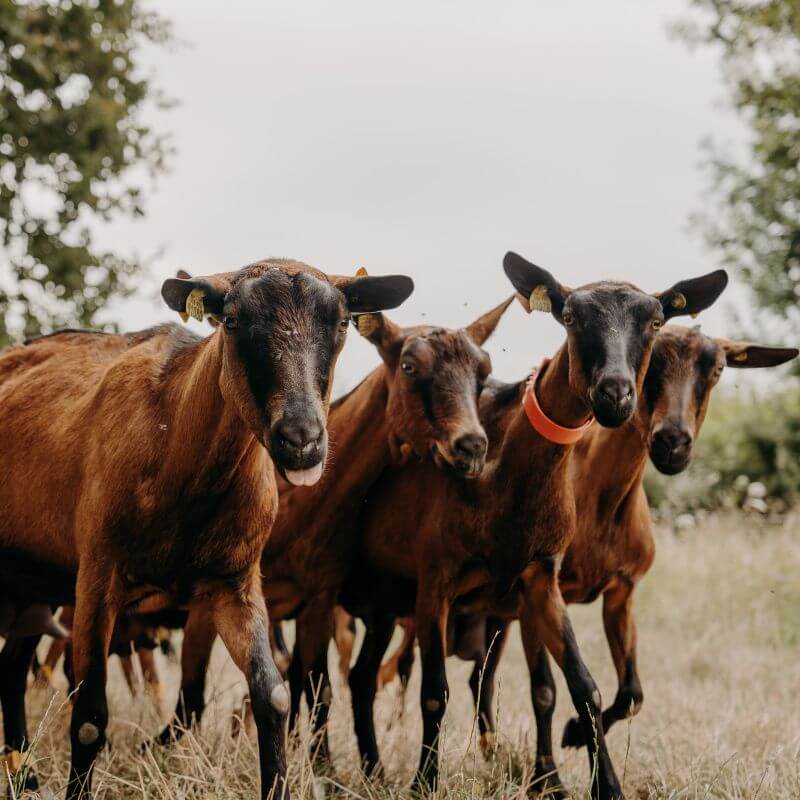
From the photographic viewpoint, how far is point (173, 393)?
4555 mm

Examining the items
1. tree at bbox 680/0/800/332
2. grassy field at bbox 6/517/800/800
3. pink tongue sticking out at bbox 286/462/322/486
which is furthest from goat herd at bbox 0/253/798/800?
tree at bbox 680/0/800/332

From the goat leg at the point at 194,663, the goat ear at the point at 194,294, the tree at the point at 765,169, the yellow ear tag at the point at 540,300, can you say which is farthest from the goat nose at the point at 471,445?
the tree at the point at 765,169

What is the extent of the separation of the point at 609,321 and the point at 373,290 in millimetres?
1334

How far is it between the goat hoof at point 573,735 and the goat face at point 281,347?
11.7 ft

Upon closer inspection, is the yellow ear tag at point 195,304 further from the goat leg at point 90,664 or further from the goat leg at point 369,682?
the goat leg at point 369,682

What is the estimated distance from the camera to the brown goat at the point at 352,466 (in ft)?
18.8

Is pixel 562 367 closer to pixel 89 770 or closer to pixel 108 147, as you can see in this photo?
pixel 89 770

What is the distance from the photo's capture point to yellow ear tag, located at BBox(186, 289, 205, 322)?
13.0ft

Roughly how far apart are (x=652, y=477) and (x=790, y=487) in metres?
2.64

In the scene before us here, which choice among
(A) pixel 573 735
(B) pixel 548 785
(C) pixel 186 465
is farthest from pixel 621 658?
(C) pixel 186 465

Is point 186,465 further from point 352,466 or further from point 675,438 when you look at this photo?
point 675,438

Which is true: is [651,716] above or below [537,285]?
below

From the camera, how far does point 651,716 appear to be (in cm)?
763

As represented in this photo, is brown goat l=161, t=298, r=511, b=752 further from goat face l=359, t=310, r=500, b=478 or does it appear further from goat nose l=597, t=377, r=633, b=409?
goat nose l=597, t=377, r=633, b=409
